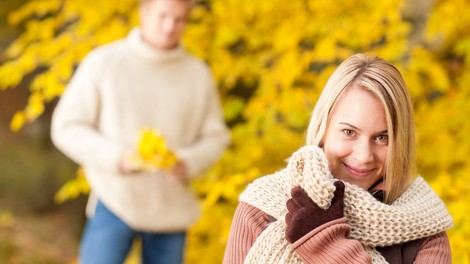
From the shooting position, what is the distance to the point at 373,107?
2.22m

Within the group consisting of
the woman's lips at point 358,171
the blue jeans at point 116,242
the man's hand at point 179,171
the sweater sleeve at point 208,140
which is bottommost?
the blue jeans at point 116,242

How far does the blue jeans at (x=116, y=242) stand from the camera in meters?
4.19

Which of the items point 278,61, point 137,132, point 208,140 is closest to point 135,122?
point 137,132

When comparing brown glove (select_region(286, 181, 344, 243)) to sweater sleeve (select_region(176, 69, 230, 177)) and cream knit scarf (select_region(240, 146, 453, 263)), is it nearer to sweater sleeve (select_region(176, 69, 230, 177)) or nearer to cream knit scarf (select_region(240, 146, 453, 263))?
cream knit scarf (select_region(240, 146, 453, 263))

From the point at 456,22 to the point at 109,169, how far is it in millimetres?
1894

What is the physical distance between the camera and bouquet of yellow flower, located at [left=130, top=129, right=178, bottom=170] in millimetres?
4098

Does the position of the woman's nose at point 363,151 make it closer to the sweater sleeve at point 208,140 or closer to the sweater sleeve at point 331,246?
the sweater sleeve at point 331,246

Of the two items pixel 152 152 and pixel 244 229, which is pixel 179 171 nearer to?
pixel 152 152

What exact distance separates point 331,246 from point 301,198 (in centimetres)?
13

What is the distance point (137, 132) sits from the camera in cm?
436

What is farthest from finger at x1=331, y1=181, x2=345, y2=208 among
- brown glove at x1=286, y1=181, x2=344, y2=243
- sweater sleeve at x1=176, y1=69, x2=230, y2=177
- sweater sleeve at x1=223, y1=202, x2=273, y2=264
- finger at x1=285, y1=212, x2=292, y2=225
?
sweater sleeve at x1=176, y1=69, x2=230, y2=177

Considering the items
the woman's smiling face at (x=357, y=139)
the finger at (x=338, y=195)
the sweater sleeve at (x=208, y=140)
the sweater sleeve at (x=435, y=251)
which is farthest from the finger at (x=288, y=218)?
the sweater sleeve at (x=208, y=140)

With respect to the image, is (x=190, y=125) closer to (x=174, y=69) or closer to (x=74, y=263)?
(x=174, y=69)

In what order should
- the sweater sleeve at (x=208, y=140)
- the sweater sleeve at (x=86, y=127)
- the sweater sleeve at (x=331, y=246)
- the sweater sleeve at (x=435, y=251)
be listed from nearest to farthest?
the sweater sleeve at (x=331, y=246)
the sweater sleeve at (x=435, y=251)
the sweater sleeve at (x=86, y=127)
the sweater sleeve at (x=208, y=140)
